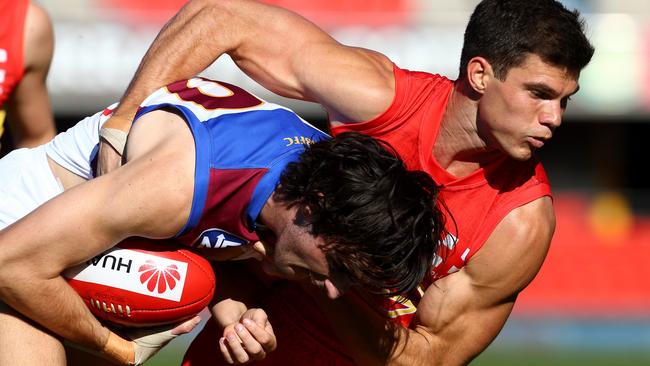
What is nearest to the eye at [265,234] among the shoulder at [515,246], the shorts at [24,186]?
the shorts at [24,186]

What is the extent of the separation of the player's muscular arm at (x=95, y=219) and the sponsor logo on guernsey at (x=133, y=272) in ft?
0.41

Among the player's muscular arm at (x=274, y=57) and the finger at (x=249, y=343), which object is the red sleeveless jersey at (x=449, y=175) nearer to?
the player's muscular arm at (x=274, y=57)

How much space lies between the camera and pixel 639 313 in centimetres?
1169

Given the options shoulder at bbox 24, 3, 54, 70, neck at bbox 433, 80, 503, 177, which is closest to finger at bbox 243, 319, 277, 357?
neck at bbox 433, 80, 503, 177

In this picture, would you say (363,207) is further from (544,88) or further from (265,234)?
(544,88)

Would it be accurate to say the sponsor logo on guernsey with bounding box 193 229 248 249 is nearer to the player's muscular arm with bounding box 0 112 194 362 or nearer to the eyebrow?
the player's muscular arm with bounding box 0 112 194 362

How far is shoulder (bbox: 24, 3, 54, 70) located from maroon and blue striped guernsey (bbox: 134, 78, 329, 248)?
64.9 inches

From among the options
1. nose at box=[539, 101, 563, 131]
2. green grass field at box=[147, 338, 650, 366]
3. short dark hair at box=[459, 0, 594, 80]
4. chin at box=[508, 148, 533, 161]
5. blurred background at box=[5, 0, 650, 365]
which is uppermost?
short dark hair at box=[459, 0, 594, 80]

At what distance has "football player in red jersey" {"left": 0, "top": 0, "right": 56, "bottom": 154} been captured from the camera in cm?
507

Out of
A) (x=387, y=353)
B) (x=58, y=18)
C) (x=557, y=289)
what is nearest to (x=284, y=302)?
(x=387, y=353)

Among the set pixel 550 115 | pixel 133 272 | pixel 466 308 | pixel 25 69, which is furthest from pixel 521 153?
pixel 25 69

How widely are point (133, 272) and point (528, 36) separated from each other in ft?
5.68

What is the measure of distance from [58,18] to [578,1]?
6.89 meters

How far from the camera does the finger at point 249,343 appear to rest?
3.68 metres
